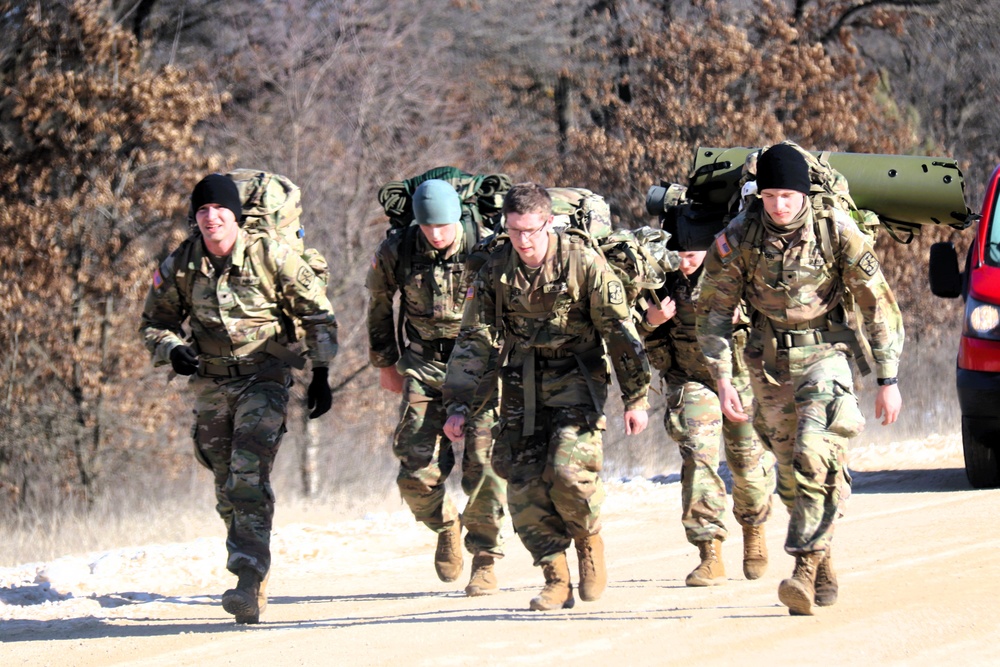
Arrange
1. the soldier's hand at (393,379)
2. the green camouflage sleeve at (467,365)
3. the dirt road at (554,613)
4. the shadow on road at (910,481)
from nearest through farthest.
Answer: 1. the dirt road at (554,613)
2. the green camouflage sleeve at (467,365)
3. the soldier's hand at (393,379)
4. the shadow on road at (910,481)

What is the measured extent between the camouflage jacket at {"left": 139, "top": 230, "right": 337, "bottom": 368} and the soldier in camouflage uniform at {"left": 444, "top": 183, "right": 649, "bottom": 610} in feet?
2.76

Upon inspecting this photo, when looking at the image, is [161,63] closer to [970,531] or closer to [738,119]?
[738,119]

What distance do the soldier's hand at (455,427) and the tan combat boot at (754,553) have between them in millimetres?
1702

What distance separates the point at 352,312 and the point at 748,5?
7930mm

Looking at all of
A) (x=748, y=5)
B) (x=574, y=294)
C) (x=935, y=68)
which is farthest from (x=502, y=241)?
(x=935, y=68)

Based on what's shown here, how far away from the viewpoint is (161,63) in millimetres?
19953

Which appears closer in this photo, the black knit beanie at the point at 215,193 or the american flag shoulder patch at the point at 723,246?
the american flag shoulder patch at the point at 723,246

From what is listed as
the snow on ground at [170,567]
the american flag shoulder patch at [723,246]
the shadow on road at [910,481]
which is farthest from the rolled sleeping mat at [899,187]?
the shadow on road at [910,481]

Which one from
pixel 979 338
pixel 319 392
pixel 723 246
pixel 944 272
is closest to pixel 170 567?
pixel 319 392

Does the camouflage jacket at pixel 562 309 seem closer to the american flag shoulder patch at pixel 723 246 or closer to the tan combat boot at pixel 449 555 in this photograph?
the american flag shoulder patch at pixel 723 246

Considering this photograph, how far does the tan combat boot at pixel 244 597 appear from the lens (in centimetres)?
744

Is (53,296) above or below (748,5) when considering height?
below

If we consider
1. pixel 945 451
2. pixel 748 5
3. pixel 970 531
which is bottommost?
pixel 945 451

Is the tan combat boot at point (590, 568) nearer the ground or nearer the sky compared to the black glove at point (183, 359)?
nearer the ground
